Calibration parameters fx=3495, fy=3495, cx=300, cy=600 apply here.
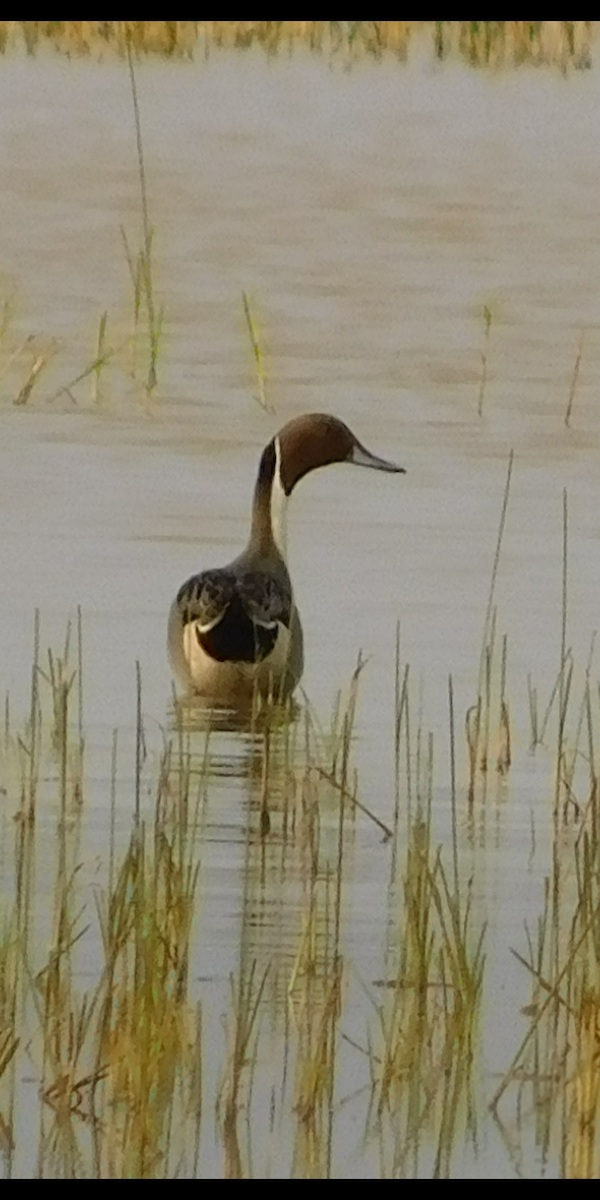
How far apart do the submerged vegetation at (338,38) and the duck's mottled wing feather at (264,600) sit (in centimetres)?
695

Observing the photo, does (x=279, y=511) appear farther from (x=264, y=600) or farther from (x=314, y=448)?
(x=264, y=600)

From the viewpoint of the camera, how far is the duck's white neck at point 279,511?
9664 millimetres

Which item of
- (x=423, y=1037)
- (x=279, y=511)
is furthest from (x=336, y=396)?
(x=423, y=1037)

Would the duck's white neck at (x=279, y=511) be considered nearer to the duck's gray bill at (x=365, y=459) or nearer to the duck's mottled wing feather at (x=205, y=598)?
the duck's gray bill at (x=365, y=459)

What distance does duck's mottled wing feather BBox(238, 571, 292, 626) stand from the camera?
350 inches

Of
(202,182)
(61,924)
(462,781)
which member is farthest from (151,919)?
(202,182)

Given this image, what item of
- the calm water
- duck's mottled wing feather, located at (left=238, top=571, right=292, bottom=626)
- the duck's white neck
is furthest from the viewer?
the duck's white neck

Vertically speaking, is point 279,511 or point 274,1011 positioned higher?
point 274,1011

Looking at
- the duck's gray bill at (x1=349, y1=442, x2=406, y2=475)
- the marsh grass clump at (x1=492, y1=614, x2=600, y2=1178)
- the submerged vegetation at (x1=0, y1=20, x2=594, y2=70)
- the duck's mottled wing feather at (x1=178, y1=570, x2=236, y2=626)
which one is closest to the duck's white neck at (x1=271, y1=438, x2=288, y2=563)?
the duck's gray bill at (x1=349, y1=442, x2=406, y2=475)

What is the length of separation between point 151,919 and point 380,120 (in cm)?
1037

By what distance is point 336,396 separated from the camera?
11.5 meters

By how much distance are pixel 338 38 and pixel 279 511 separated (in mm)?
7804

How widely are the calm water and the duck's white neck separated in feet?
0.31

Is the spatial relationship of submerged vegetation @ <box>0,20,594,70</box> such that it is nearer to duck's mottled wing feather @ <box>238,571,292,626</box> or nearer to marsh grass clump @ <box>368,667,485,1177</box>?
duck's mottled wing feather @ <box>238,571,292,626</box>
